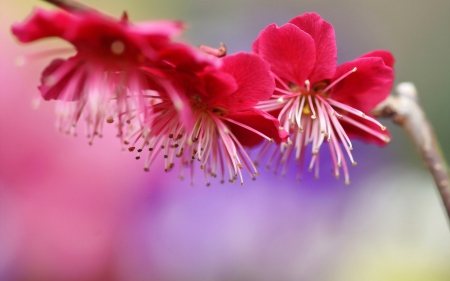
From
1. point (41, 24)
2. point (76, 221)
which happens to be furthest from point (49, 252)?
point (41, 24)

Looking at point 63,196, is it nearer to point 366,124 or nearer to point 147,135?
point 147,135

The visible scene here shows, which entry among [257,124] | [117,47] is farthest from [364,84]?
[117,47]

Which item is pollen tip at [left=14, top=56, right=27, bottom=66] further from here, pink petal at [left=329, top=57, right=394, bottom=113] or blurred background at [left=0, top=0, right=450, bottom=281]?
blurred background at [left=0, top=0, right=450, bottom=281]

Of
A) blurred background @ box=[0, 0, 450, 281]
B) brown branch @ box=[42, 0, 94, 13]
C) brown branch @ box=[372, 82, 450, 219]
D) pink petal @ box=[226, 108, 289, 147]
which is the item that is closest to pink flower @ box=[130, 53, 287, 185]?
pink petal @ box=[226, 108, 289, 147]

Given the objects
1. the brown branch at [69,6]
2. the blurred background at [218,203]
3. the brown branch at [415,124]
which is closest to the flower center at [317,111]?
the brown branch at [415,124]

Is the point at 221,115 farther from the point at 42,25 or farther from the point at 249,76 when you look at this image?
the point at 42,25

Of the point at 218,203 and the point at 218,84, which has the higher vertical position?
the point at 218,84
